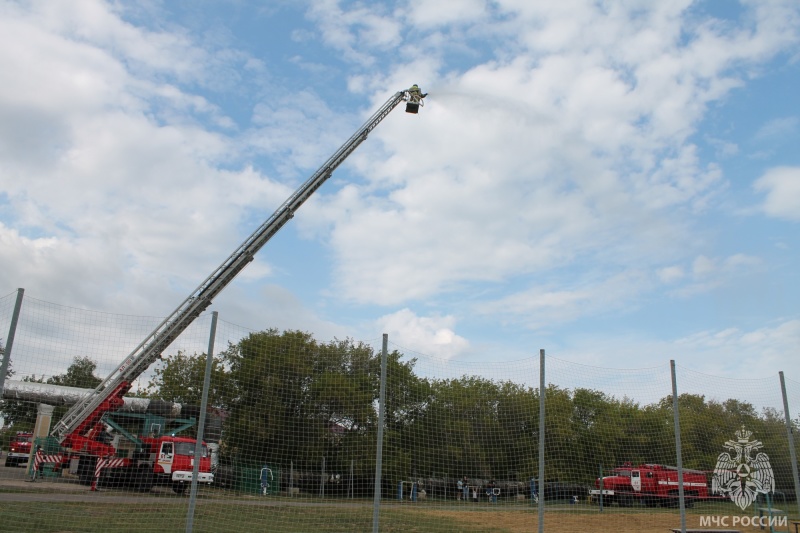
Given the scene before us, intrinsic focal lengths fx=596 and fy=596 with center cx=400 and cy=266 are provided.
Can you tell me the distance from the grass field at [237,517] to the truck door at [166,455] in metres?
7.13

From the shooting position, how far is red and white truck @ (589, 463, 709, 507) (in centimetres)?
1032

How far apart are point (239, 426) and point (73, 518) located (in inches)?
111

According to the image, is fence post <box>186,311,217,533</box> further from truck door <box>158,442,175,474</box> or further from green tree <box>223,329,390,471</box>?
truck door <box>158,442,175,474</box>

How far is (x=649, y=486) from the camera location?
45.4 ft

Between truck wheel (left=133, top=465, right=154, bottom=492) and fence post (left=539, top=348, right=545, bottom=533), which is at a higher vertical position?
fence post (left=539, top=348, right=545, bottom=533)

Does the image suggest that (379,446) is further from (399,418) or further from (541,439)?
(541,439)

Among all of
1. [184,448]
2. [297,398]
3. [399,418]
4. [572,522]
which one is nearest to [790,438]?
Answer: [572,522]

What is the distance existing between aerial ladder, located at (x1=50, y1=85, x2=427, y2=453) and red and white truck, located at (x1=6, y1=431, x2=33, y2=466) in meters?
6.90

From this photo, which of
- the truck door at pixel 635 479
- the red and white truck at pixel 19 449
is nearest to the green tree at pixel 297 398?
the red and white truck at pixel 19 449

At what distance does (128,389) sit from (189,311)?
2893 millimetres

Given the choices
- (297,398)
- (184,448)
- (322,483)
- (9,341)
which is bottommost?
(322,483)

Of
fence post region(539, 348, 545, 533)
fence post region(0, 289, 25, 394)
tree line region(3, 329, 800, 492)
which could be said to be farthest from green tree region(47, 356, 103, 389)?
fence post region(539, 348, 545, 533)

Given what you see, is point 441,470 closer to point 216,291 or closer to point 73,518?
point 73,518

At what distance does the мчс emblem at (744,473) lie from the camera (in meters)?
9.66
